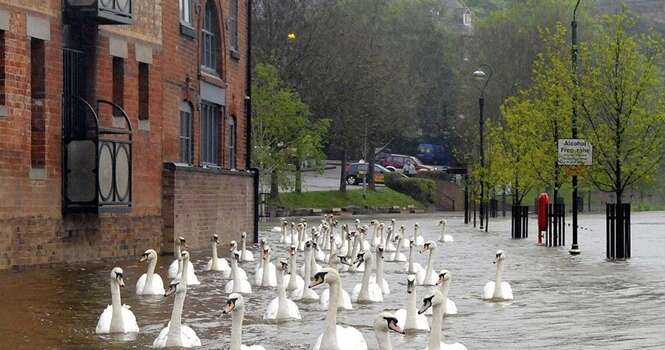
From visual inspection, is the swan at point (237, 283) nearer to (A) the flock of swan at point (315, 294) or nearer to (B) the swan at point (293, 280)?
(A) the flock of swan at point (315, 294)

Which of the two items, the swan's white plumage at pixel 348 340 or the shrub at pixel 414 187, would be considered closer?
the swan's white plumage at pixel 348 340

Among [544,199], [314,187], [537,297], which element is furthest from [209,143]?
[314,187]

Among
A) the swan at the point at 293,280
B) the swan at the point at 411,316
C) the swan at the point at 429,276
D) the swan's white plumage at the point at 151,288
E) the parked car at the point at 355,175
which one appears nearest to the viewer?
the swan at the point at 411,316

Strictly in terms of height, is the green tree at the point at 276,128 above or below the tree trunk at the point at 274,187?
above

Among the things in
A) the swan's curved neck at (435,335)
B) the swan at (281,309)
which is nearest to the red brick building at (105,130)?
the swan at (281,309)

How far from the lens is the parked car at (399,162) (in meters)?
105

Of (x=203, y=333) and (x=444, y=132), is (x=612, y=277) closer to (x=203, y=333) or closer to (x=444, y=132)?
(x=203, y=333)

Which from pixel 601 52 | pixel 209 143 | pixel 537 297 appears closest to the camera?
pixel 537 297

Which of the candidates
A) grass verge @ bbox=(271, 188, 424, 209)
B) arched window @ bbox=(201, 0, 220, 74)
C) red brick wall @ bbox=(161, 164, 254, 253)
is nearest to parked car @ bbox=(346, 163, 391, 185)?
grass verge @ bbox=(271, 188, 424, 209)

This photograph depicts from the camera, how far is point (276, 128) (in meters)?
71.4

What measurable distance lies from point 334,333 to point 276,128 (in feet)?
187

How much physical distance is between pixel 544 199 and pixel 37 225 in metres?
19.3

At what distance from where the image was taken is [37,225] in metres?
29.6

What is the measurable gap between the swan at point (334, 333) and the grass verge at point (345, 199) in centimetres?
6181
